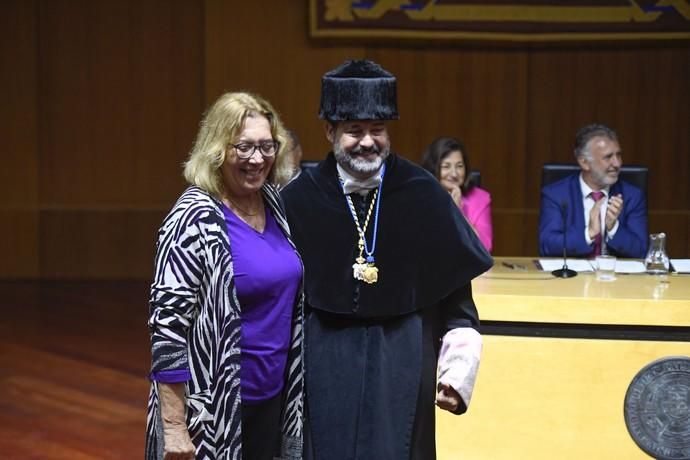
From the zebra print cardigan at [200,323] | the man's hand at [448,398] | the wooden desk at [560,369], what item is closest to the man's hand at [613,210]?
the wooden desk at [560,369]

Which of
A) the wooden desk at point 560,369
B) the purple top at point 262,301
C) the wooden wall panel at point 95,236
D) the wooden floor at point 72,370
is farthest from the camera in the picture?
the wooden wall panel at point 95,236

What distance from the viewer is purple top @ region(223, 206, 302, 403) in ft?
9.16

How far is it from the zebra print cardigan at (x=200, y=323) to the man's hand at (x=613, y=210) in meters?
3.22

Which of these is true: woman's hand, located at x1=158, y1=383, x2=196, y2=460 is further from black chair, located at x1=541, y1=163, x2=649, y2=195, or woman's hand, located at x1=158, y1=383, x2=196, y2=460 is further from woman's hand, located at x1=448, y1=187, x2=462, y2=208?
black chair, located at x1=541, y1=163, x2=649, y2=195

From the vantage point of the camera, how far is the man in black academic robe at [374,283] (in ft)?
9.81

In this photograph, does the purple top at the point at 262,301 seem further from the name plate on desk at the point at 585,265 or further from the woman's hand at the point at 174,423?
the name plate on desk at the point at 585,265

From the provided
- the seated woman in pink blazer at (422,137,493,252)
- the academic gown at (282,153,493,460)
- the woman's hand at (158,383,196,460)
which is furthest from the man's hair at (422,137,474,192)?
the woman's hand at (158,383,196,460)

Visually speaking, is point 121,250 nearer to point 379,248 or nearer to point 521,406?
point 521,406

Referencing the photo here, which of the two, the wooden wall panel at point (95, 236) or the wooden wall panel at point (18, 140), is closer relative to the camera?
the wooden wall panel at point (18, 140)

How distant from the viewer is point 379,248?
10.2 feet

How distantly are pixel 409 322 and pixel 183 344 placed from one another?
0.65 meters

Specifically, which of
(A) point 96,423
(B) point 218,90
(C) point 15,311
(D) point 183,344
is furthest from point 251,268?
(B) point 218,90

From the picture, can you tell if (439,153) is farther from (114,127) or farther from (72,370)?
(114,127)

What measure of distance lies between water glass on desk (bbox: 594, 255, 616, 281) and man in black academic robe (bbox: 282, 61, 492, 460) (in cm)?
161
